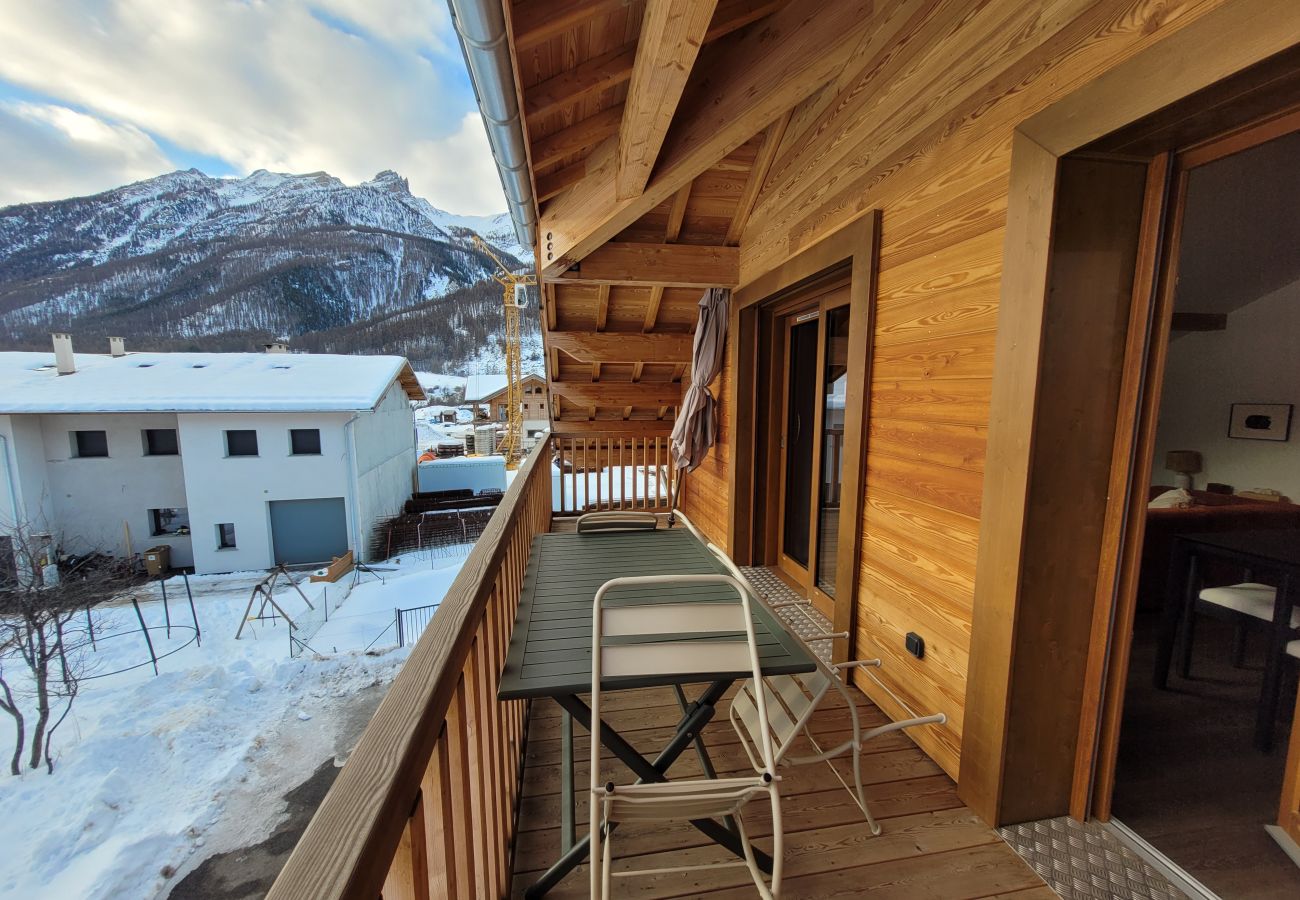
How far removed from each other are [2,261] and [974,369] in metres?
61.9

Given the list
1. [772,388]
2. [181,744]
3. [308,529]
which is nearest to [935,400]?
[772,388]

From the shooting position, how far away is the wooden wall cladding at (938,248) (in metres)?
1.40

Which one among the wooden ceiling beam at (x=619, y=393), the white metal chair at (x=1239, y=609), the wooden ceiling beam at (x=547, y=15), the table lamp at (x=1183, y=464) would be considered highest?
the wooden ceiling beam at (x=547, y=15)

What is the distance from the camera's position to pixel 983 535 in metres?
1.56

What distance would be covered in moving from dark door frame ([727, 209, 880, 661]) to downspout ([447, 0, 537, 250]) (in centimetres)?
151

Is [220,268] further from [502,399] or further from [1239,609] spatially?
[1239,609]

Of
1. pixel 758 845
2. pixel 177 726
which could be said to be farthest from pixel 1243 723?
pixel 177 726

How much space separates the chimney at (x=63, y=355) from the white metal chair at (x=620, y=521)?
18.8m

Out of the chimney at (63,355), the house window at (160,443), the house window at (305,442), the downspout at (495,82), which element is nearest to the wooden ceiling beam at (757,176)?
the downspout at (495,82)

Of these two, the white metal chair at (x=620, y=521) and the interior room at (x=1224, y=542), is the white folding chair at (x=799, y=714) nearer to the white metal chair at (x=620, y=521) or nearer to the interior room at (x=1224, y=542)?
the interior room at (x=1224, y=542)

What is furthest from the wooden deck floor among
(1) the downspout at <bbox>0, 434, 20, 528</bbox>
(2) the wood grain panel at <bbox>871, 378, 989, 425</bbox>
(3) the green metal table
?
(1) the downspout at <bbox>0, 434, 20, 528</bbox>

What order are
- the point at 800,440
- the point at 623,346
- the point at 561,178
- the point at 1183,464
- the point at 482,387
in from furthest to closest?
the point at 482,387, the point at 623,346, the point at 800,440, the point at 561,178, the point at 1183,464

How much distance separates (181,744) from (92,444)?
33.3ft

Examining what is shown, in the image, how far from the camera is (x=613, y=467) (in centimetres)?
→ 594
